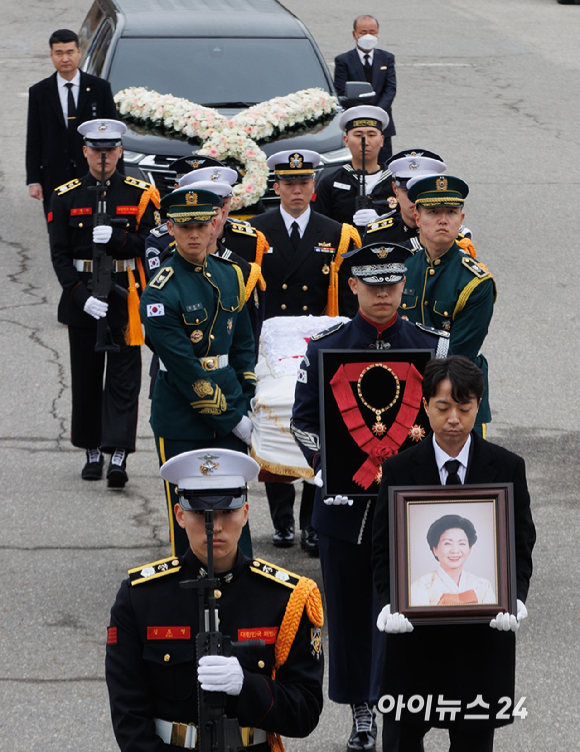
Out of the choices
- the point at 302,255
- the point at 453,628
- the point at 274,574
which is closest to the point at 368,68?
the point at 302,255

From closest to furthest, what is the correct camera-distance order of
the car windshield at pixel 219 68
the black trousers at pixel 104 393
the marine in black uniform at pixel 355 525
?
the marine in black uniform at pixel 355 525, the black trousers at pixel 104 393, the car windshield at pixel 219 68

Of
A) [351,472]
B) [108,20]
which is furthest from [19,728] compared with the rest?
[108,20]

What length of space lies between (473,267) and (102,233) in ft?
8.75

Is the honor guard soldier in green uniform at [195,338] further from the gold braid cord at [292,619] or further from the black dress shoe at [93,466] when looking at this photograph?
the gold braid cord at [292,619]

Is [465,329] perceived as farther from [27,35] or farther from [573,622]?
[27,35]

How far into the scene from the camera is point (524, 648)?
6.05 m

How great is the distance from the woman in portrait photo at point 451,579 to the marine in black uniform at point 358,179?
15.2ft

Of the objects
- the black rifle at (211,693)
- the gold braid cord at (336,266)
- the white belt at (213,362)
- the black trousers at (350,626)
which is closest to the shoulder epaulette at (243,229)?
the gold braid cord at (336,266)

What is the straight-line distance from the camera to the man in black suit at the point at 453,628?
4.24 metres

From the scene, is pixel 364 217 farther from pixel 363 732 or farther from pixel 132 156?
pixel 363 732

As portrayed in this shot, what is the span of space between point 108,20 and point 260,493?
7329 millimetres

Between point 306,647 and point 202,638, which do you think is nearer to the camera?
point 202,638

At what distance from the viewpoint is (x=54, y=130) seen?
10734 mm

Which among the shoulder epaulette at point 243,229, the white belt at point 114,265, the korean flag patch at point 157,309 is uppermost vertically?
the korean flag patch at point 157,309
